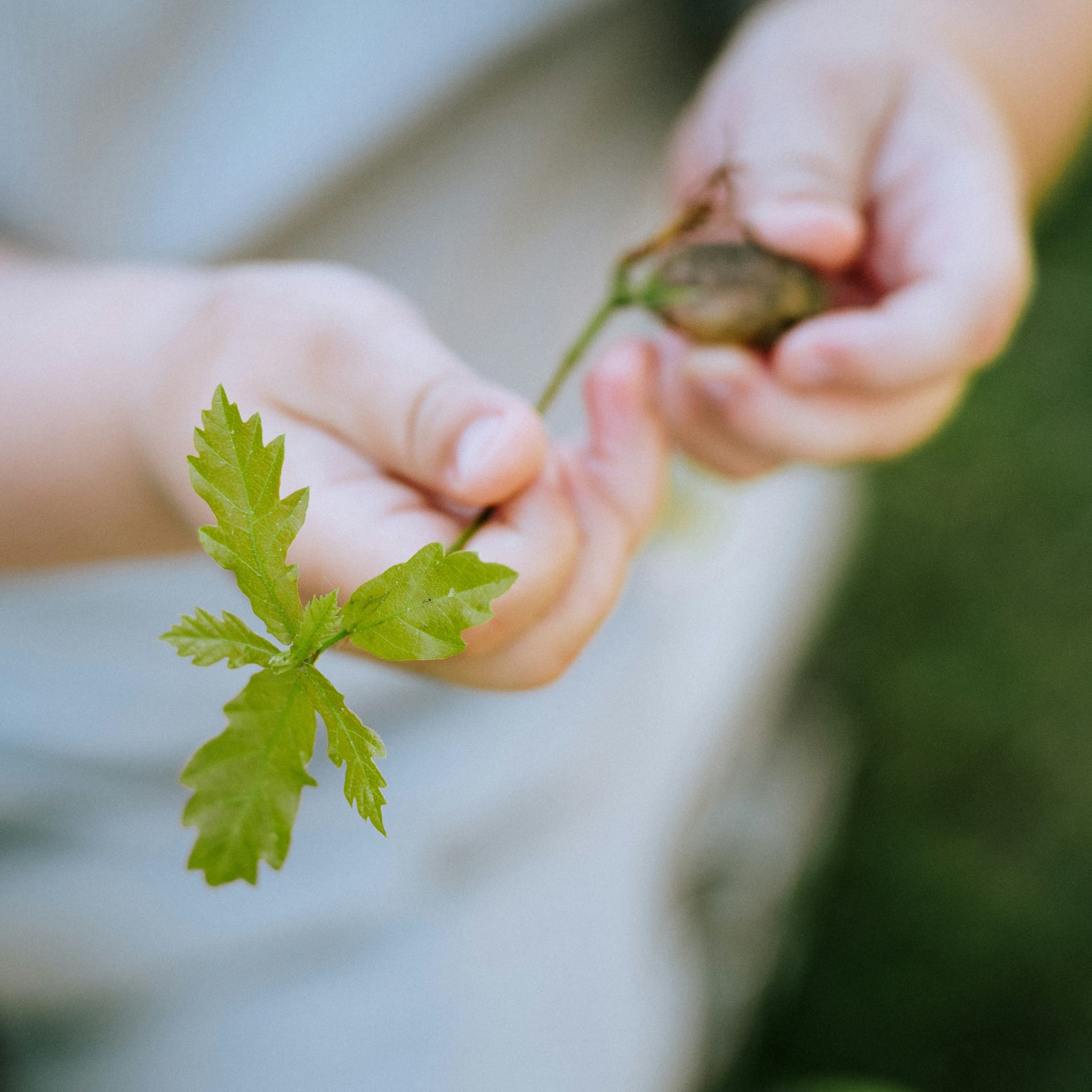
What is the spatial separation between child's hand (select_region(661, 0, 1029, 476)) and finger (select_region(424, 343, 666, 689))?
A: 58mm

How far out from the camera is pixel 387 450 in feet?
1.43

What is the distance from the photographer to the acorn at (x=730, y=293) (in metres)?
0.54

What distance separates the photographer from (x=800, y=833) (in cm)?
122

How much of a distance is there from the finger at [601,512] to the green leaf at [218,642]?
A: 148mm

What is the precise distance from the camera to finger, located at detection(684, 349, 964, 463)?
2.04 ft

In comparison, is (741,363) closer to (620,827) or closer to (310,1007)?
(620,827)

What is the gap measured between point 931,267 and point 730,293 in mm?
146

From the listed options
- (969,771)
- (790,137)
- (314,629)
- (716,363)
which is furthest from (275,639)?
(969,771)

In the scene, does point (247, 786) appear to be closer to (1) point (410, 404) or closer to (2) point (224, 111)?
(1) point (410, 404)

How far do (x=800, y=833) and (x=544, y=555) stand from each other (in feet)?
3.03

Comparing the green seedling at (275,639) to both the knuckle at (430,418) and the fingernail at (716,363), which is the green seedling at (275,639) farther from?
the fingernail at (716,363)

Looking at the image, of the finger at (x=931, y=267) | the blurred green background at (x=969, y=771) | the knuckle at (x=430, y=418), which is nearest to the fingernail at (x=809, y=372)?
the finger at (x=931, y=267)

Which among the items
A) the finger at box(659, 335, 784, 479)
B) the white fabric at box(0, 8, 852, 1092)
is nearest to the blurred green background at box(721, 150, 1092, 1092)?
the white fabric at box(0, 8, 852, 1092)

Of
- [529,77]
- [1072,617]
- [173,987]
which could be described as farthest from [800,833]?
[529,77]
